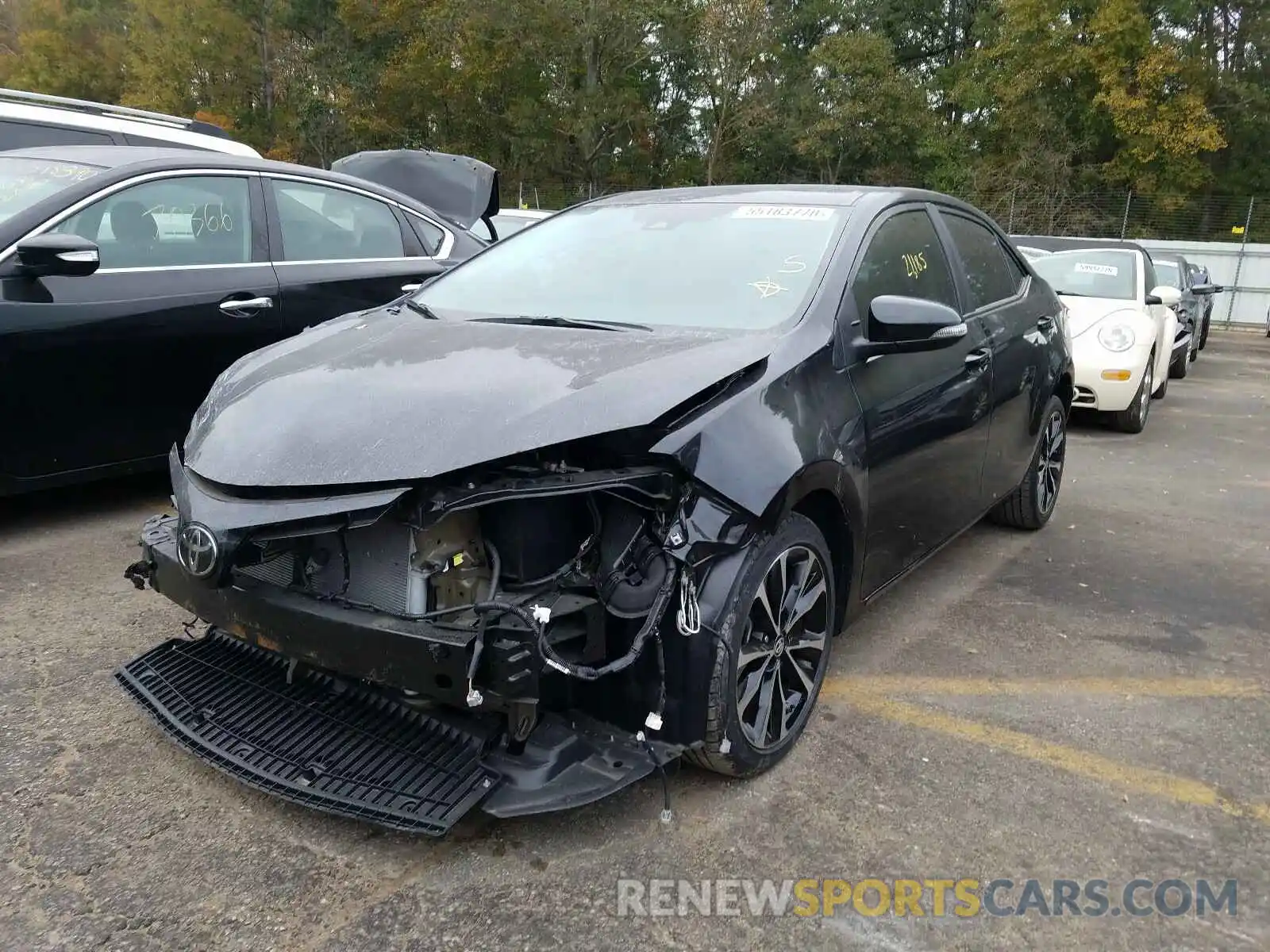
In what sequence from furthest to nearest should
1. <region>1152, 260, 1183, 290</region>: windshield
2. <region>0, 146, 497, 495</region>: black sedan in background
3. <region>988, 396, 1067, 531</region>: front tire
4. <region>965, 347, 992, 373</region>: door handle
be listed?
<region>1152, 260, 1183, 290</region>: windshield
<region>988, 396, 1067, 531</region>: front tire
<region>0, 146, 497, 495</region>: black sedan in background
<region>965, 347, 992, 373</region>: door handle

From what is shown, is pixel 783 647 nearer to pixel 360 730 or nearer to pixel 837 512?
pixel 837 512

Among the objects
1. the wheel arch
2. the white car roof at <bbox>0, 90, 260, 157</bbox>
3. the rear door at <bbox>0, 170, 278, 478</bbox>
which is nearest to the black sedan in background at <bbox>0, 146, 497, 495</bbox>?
the rear door at <bbox>0, 170, 278, 478</bbox>

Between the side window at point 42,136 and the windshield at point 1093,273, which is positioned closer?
the side window at point 42,136

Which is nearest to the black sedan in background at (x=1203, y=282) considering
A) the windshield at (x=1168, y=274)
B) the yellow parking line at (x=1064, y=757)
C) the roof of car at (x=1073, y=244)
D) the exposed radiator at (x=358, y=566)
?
the windshield at (x=1168, y=274)

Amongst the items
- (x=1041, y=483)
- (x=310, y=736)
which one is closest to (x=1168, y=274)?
(x=1041, y=483)

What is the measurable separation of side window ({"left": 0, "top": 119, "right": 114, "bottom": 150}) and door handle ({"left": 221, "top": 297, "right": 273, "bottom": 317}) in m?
2.97

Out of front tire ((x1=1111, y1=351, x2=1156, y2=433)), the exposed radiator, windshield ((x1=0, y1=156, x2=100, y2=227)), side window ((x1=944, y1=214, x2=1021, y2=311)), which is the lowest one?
front tire ((x1=1111, y1=351, x2=1156, y2=433))

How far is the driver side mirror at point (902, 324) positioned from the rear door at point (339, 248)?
8.12 feet

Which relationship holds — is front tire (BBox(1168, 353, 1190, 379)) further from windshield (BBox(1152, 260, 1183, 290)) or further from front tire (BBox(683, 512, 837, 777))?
front tire (BBox(683, 512, 837, 777))

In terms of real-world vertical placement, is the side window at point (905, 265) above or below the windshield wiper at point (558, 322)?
above

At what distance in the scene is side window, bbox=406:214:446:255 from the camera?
5.66 m

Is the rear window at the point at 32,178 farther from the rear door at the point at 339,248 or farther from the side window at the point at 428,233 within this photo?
the side window at the point at 428,233

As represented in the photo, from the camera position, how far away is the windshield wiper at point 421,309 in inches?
128

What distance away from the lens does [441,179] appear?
25.9ft
